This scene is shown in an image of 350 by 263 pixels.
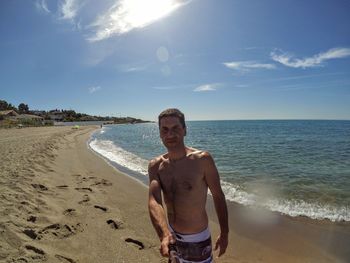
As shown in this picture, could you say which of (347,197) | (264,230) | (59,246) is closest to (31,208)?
(59,246)

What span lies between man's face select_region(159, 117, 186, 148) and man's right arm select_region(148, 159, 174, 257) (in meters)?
0.37

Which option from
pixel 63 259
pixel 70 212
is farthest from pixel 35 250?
pixel 70 212

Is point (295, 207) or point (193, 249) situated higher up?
point (193, 249)

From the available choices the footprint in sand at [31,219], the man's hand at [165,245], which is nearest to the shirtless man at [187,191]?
the man's hand at [165,245]

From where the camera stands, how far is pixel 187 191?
9.53 ft

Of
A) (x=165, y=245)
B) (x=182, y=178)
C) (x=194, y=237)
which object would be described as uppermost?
(x=182, y=178)

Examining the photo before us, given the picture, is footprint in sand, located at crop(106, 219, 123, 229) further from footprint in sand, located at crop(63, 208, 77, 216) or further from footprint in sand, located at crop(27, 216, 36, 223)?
footprint in sand, located at crop(27, 216, 36, 223)

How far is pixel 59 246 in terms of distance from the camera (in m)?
4.73

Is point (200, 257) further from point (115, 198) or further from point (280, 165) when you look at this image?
point (280, 165)

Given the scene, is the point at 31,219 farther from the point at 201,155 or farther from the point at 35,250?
the point at 201,155

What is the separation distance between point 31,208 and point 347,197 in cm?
929

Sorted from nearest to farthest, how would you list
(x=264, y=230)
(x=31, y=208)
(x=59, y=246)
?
1. (x=59, y=246)
2. (x=31, y=208)
3. (x=264, y=230)

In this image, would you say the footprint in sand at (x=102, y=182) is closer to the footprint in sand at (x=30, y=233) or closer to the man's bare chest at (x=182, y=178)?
the footprint in sand at (x=30, y=233)

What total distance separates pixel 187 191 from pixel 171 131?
632 millimetres
